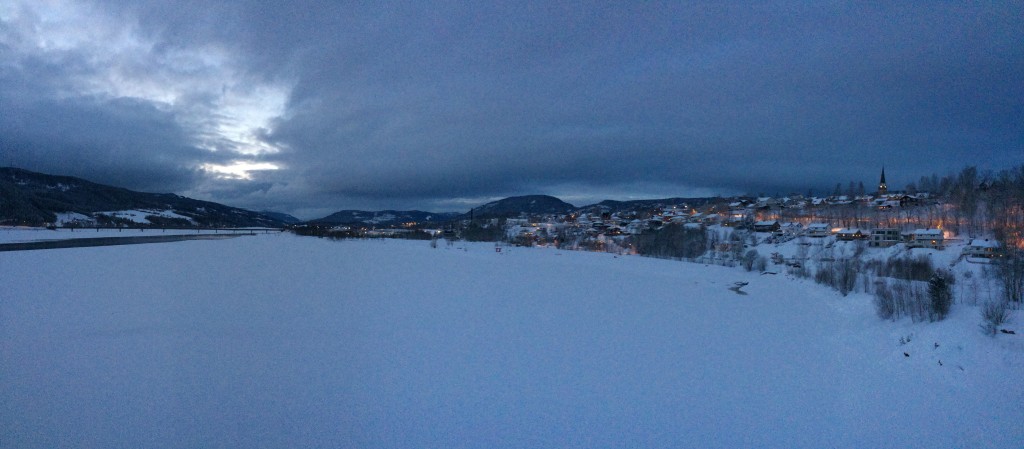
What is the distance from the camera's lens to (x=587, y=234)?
60.6 m

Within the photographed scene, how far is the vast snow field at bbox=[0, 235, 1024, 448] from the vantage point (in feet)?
15.5

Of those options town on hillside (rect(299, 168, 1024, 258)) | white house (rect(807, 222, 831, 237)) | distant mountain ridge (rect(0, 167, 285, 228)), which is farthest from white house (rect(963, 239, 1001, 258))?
distant mountain ridge (rect(0, 167, 285, 228))

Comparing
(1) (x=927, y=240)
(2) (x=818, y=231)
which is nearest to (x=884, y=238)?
(1) (x=927, y=240)

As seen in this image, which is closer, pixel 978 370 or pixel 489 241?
pixel 978 370

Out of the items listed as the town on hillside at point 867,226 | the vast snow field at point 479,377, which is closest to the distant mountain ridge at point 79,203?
the town on hillside at point 867,226

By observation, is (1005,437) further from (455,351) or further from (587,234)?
(587,234)

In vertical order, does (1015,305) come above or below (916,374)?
above

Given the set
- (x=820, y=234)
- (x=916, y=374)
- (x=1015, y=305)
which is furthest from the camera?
(x=820, y=234)

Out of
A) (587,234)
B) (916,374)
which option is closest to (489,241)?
(587,234)

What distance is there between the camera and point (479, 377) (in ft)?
20.9

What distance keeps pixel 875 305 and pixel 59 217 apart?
12665 cm

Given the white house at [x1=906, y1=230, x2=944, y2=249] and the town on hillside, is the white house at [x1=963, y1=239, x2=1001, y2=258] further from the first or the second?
the white house at [x1=906, y1=230, x2=944, y2=249]

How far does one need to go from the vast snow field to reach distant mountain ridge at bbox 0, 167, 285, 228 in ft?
313

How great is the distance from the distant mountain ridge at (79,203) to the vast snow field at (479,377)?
95.5 m
